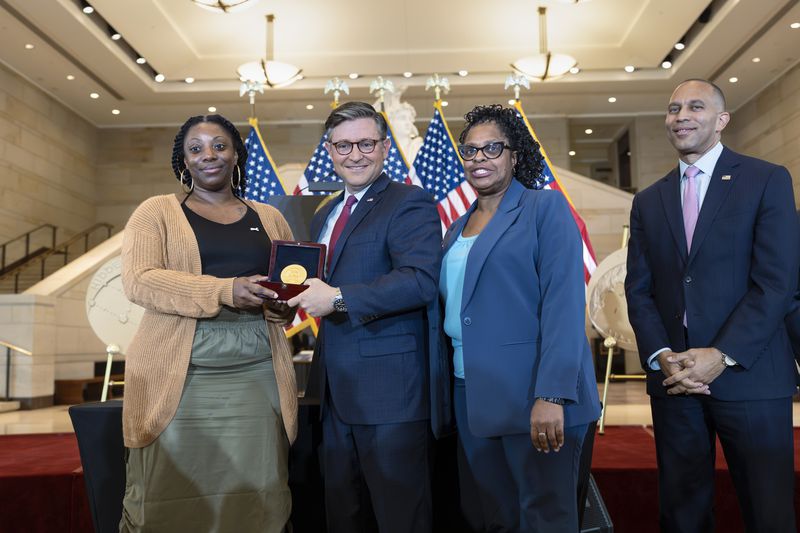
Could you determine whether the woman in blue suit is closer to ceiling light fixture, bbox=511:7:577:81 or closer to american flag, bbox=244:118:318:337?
american flag, bbox=244:118:318:337

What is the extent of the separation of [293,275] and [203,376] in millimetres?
475

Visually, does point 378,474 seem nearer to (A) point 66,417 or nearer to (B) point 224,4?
(A) point 66,417

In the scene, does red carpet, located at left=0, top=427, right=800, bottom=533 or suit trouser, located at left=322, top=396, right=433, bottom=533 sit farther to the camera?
red carpet, located at left=0, top=427, right=800, bottom=533

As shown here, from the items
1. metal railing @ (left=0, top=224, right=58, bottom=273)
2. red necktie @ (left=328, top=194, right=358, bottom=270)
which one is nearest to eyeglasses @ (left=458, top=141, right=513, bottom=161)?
red necktie @ (left=328, top=194, right=358, bottom=270)

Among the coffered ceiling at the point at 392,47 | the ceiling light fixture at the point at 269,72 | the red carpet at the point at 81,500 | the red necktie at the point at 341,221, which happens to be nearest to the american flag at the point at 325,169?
the red carpet at the point at 81,500

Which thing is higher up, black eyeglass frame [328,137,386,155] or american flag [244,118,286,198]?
american flag [244,118,286,198]

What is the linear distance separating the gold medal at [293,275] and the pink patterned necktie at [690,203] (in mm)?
1320

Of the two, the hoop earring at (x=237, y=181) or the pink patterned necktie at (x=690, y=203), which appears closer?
the pink patterned necktie at (x=690, y=203)

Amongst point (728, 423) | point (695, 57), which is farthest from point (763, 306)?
point (695, 57)

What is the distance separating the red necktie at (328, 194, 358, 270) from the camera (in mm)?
2357

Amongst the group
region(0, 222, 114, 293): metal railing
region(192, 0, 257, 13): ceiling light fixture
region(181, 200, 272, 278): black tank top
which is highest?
region(192, 0, 257, 13): ceiling light fixture

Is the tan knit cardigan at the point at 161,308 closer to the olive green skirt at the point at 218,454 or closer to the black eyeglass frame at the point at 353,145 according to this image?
the olive green skirt at the point at 218,454

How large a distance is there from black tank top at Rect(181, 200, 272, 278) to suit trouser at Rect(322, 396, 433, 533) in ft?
1.74

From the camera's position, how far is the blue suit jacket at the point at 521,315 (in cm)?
207
